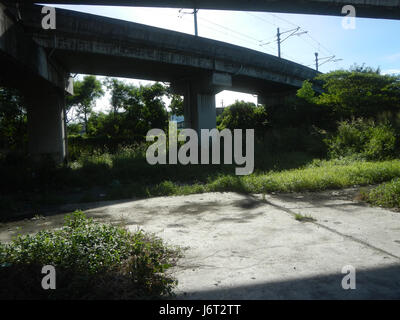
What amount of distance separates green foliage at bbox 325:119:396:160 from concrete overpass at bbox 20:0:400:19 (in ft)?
19.7

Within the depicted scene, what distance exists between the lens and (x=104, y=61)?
12586 mm

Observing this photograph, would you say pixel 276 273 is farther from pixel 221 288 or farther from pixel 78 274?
pixel 78 274

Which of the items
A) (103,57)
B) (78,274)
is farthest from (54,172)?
(78,274)

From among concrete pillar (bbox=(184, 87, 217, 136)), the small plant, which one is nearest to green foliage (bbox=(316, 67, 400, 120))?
concrete pillar (bbox=(184, 87, 217, 136))

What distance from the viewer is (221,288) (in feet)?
8.18

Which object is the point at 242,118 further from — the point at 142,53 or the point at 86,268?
the point at 86,268

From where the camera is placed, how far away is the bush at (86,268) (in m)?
2.29

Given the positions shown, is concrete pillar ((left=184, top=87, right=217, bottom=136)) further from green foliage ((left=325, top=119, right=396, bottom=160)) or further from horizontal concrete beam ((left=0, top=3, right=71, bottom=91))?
horizontal concrete beam ((left=0, top=3, right=71, bottom=91))

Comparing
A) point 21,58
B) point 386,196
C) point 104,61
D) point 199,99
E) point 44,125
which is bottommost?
point 386,196

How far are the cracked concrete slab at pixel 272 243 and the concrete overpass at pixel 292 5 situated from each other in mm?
4073

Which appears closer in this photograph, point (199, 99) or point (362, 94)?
point (362, 94)

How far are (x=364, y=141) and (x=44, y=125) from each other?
1403 centimetres

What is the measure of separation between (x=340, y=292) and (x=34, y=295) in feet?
8.35

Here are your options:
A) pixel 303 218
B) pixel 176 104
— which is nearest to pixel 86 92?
pixel 176 104
